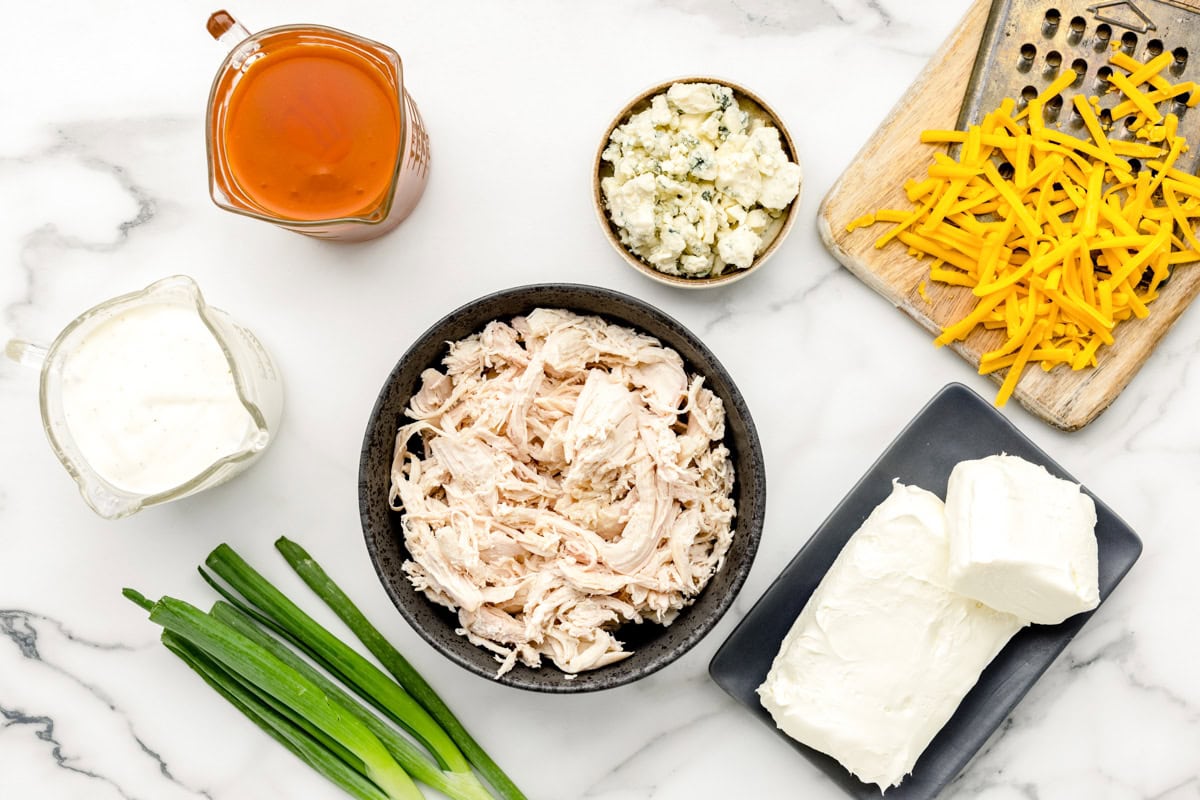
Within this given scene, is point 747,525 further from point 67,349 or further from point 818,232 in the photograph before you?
point 67,349

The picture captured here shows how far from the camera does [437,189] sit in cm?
209

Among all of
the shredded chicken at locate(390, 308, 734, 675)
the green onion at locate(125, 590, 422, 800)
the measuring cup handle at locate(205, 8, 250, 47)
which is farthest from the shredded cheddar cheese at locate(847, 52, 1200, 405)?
the green onion at locate(125, 590, 422, 800)

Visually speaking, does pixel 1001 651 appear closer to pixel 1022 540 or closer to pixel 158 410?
pixel 1022 540

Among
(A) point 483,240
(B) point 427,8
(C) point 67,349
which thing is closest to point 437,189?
(A) point 483,240

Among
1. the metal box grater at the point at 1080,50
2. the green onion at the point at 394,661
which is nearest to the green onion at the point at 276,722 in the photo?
the green onion at the point at 394,661

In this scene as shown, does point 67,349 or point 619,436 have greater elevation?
point 67,349

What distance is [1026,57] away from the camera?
6.68 ft

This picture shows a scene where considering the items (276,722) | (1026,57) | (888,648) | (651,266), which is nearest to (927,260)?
(1026,57)

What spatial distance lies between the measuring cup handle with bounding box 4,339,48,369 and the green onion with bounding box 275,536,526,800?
577 mm

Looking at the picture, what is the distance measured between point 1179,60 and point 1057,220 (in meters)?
0.45

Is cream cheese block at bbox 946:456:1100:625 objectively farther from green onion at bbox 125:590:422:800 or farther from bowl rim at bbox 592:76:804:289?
green onion at bbox 125:590:422:800

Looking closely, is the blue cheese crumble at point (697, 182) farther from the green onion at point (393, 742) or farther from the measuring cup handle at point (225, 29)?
the green onion at point (393, 742)

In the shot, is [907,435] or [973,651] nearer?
[973,651]

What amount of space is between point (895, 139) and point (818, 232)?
247 millimetres
